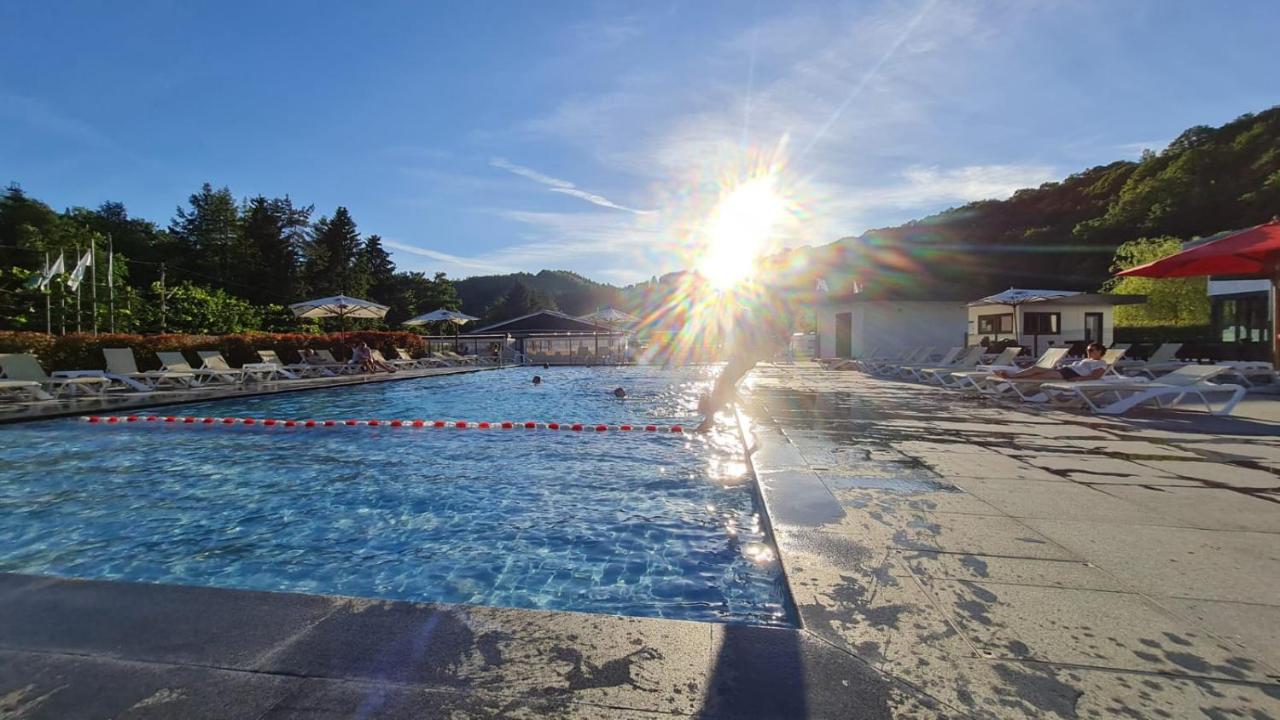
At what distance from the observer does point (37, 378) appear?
35.8 ft

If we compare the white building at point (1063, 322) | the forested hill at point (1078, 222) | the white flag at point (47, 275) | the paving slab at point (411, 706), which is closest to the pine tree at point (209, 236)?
the white flag at point (47, 275)

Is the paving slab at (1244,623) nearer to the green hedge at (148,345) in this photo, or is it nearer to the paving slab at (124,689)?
the paving slab at (124,689)

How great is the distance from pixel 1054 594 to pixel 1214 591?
25.5 inches

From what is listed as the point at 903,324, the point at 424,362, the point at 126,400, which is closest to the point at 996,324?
the point at 903,324

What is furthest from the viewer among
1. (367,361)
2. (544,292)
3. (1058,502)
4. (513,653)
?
(544,292)

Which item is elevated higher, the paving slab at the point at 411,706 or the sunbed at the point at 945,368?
the sunbed at the point at 945,368

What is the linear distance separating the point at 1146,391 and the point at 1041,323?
17178mm

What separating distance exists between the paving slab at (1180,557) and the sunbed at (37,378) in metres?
15.0

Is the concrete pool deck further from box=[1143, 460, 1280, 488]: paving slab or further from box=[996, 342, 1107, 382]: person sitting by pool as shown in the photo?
box=[996, 342, 1107, 382]: person sitting by pool

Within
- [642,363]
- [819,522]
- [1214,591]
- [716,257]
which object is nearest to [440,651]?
[819,522]

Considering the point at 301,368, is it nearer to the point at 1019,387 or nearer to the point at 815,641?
the point at 1019,387

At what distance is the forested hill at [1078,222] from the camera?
128 feet

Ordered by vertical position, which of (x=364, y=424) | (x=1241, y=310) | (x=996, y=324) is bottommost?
(x=364, y=424)

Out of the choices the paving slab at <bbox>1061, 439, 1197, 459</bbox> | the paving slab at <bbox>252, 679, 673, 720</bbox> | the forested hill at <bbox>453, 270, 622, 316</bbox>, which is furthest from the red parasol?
the forested hill at <bbox>453, 270, 622, 316</bbox>
